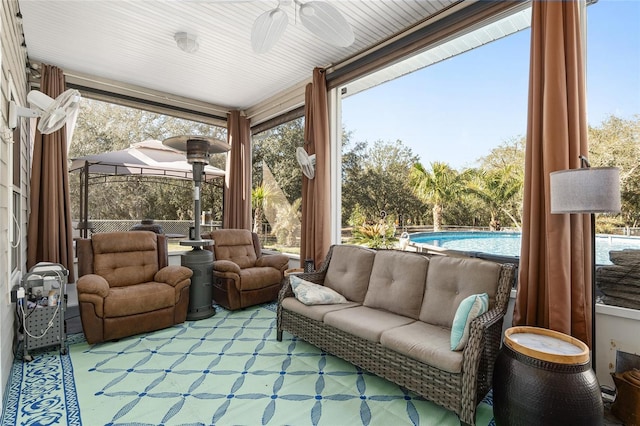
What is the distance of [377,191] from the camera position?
4.61 metres

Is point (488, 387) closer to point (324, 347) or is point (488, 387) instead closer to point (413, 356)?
point (413, 356)

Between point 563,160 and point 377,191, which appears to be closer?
point 563,160

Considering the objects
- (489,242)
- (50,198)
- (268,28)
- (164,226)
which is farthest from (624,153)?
(164,226)

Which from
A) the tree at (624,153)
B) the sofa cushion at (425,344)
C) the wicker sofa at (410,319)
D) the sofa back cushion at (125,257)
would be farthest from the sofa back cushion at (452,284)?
the sofa back cushion at (125,257)

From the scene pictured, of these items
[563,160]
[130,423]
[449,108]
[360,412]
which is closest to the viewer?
[130,423]

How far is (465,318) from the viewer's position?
6.39ft

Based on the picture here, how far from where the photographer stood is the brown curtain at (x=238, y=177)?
5.73 m

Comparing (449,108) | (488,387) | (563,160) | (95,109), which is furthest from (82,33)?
(488,387)

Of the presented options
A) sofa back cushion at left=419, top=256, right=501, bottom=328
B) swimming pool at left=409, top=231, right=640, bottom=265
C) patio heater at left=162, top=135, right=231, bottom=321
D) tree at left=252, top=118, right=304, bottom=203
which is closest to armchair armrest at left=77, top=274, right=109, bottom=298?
patio heater at left=162, top=135, right=231, bottom=321

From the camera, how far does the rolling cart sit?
2.61 metres

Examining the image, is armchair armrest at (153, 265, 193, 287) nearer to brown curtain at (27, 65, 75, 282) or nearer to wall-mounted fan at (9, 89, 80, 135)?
brown curtain at (27, 65, 75, 282)

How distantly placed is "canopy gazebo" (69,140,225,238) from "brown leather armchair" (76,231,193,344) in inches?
61.1

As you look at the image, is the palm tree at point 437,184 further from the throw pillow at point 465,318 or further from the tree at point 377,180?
the throw pillow at point 465,318

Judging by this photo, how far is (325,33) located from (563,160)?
178 cm
